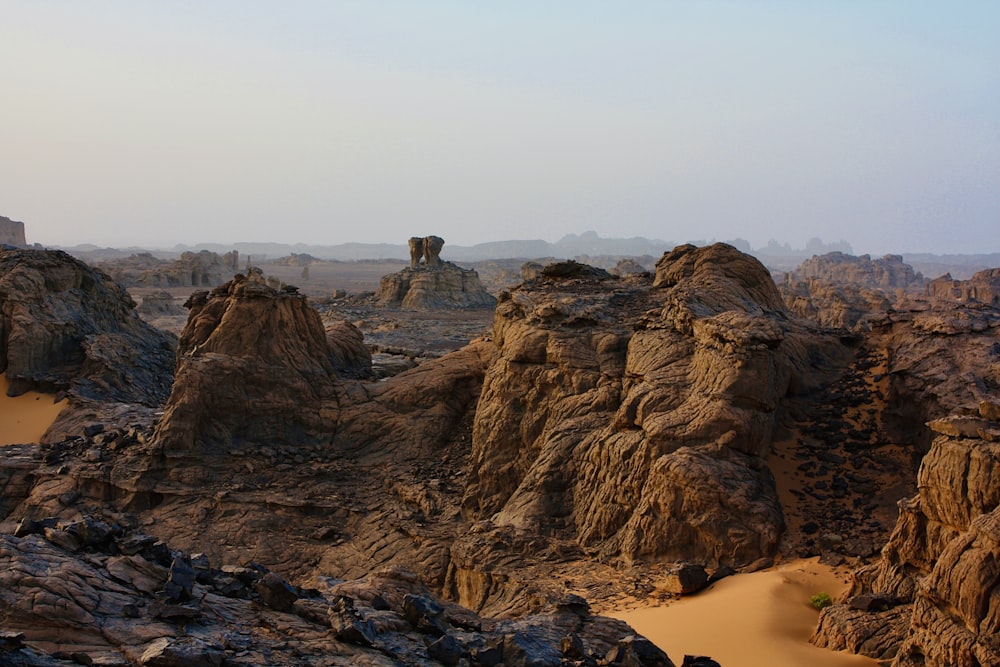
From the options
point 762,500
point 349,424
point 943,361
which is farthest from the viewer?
point 349,424

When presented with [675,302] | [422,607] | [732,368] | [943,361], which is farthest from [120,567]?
[943,361]

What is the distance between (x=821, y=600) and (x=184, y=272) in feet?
222

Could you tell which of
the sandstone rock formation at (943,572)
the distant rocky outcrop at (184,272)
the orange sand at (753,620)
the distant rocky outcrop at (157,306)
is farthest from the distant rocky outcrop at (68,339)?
the distant rocky outcrop at (184,272)

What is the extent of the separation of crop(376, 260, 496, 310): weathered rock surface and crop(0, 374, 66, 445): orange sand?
34742 mm

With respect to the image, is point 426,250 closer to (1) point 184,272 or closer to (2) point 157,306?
(2) point 157,306

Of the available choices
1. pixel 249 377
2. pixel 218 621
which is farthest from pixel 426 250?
pixel 218 621

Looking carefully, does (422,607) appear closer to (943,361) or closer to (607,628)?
(607,628)

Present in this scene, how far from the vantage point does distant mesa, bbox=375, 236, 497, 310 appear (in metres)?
54.4

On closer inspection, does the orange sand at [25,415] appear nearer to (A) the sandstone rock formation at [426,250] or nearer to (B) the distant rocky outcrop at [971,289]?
(A) the sandstone rock formation at [426,250]

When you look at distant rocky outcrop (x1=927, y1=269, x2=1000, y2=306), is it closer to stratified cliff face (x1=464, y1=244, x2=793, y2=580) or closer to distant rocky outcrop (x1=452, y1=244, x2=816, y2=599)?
distant rocky outcrop (x1=452, y1=244, x2=816, y2=599)

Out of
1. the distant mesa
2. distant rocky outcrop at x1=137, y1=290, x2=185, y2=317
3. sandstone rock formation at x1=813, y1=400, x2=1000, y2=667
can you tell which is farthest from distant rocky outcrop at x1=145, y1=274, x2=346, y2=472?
the distant mesa

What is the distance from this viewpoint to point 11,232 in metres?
72.2

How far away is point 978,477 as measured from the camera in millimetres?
7566

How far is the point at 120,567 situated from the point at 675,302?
884cm
